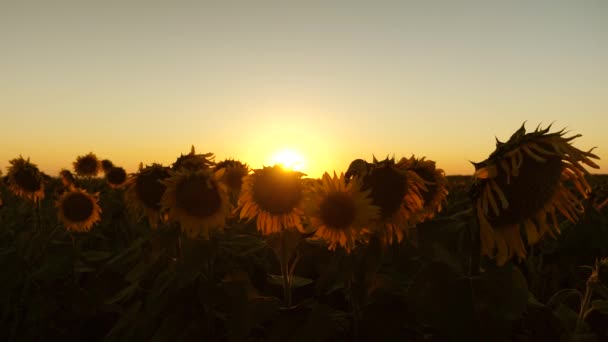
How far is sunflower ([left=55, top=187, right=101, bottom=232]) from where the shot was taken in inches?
285

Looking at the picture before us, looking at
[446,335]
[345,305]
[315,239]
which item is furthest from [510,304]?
[345,305]

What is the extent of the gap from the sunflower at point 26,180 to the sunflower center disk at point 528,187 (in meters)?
8.31

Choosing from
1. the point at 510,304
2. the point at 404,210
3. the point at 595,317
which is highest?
the point at 404,210

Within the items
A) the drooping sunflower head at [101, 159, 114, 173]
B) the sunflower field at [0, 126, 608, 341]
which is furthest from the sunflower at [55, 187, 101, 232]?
the drooping sunflower head at [101, 159, 114, 173]

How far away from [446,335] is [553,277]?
10.6ft

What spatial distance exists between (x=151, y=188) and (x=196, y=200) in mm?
713

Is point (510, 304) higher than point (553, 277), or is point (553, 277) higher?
point (510, 304)

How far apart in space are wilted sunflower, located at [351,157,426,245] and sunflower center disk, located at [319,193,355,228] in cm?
21

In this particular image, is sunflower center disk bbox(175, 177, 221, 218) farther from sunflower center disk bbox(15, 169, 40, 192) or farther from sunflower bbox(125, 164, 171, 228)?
sunflower center disk bbox(15, 169, 40, 192)

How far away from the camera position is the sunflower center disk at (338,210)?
11.3 feet

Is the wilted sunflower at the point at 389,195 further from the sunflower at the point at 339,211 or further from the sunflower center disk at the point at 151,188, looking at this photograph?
the sunflower center disk at the point at 151,188

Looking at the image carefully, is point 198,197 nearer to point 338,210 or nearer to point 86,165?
point 338,210

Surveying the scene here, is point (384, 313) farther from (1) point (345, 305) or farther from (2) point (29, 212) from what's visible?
(2) point (29, 212)

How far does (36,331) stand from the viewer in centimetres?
531
